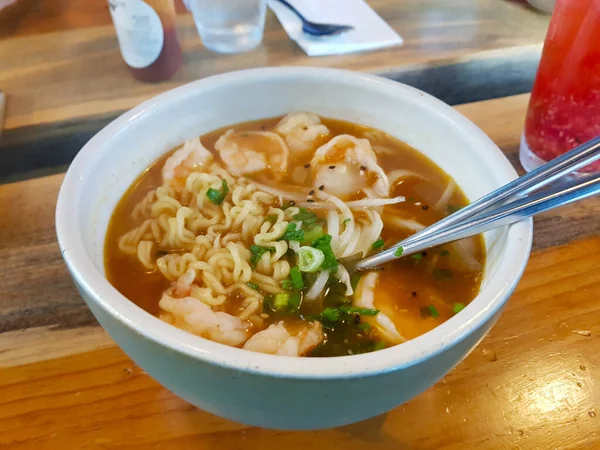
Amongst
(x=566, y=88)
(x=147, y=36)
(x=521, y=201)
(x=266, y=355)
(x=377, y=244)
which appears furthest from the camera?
(x=147, y=36)

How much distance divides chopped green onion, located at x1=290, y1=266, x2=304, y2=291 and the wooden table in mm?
285

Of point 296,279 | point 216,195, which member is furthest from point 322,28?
point 296,279

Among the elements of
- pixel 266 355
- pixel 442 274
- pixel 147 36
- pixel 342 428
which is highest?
pixel 266 355

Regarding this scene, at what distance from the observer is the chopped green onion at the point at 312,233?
1.21 metres

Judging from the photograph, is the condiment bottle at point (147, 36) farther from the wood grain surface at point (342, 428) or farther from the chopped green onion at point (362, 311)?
the chopped green onion at point (362, 311)

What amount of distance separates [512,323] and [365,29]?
1.46m

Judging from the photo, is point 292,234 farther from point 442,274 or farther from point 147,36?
point 147,36

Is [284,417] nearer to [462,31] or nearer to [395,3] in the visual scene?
[462,31]

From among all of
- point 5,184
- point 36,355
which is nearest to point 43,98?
point 5,184

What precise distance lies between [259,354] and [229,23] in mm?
1749

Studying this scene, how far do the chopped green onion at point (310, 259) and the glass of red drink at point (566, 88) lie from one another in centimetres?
85

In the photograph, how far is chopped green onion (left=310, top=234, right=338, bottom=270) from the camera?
1125mm

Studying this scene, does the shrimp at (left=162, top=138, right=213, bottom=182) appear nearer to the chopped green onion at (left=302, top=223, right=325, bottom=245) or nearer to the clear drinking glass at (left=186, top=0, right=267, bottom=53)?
the chopped green onion at (left=302, top=223, right=325, bottom=245)

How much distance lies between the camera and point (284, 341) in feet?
3.27
